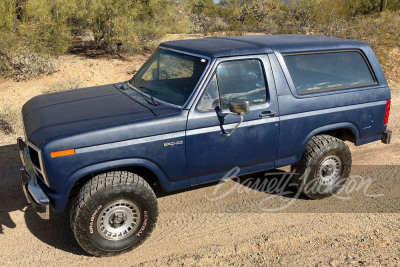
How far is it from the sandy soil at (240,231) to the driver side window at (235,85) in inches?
54.7

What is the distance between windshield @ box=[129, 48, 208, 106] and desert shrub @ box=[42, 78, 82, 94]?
5989 mm

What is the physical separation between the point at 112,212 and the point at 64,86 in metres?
7.46

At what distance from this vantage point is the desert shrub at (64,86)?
1030 centimetres

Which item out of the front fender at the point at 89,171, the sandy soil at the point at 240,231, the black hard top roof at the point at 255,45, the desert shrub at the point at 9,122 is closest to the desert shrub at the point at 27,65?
the desert shrub at the point at 9,122

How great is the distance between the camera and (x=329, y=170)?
500 centimetres

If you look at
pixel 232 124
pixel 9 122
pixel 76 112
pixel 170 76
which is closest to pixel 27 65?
pixel 9 122

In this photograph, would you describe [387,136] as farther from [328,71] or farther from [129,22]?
[129,22]

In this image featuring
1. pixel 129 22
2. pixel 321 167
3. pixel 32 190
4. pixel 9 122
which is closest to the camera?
pixel 32 190

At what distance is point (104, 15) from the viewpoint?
1334 cm

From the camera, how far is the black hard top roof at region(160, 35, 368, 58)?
4277 millimetres

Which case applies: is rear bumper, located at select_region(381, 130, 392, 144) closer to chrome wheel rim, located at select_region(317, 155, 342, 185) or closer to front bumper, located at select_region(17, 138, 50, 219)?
chrome wheel rim, located at select_region(317, 155, 342, 185)

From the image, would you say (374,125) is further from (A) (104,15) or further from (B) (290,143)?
(A) (104,15)

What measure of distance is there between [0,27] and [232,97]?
939cm

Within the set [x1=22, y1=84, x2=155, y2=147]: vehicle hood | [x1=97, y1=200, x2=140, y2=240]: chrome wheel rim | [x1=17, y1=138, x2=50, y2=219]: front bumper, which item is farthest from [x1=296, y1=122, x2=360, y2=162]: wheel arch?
[x1=17, y1=138, x2=50, y2=219]: front bumper
